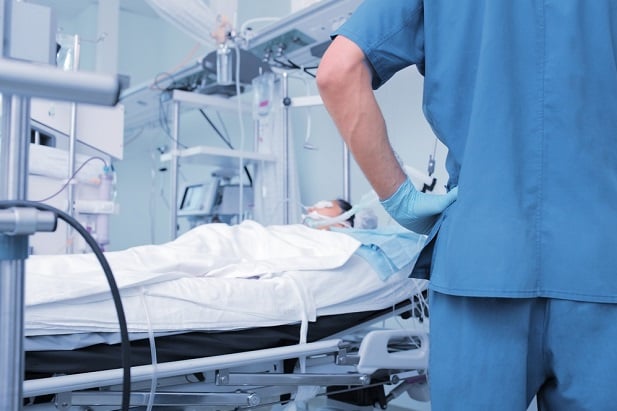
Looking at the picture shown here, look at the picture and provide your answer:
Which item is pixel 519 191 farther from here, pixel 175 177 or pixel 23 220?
pixel 175 177

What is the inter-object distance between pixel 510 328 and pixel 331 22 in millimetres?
2227

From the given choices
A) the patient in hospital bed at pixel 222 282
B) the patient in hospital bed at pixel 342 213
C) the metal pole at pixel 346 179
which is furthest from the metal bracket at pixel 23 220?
the metal pole at pixel 346 179

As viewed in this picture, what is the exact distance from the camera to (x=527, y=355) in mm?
862

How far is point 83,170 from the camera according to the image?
2477 millimetres

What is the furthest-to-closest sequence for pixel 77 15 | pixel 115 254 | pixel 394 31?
1. pixel 77 15
2. pixel 115 254
3. pixel 394 31

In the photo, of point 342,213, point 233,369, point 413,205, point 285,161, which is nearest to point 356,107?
point 413,205

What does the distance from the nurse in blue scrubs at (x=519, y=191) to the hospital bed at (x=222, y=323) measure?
2.03 ft

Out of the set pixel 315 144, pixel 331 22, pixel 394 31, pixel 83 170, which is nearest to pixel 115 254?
pixel 83 170

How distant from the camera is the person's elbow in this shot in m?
0.98

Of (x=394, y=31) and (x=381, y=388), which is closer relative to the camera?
(x=394, y=31)

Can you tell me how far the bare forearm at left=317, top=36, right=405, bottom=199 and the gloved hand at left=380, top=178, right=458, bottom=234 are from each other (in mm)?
45

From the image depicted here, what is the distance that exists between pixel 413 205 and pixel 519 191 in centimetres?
22

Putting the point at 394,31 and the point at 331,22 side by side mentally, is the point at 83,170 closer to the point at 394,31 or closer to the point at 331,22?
the point at 331,22

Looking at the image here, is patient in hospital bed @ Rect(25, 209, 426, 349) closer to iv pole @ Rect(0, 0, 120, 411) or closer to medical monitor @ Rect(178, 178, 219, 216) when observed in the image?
iv pole @ Rect(0, 0, 120, 411)
